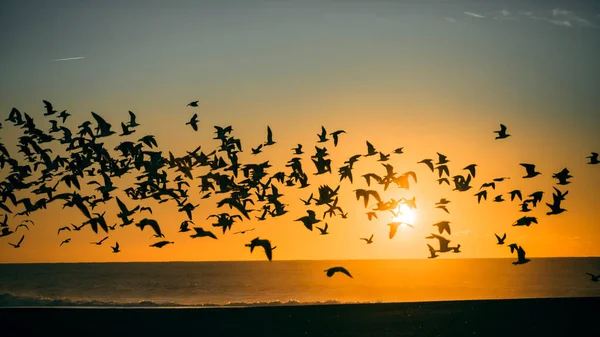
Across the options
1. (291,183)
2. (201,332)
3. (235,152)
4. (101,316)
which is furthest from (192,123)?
(101,316)

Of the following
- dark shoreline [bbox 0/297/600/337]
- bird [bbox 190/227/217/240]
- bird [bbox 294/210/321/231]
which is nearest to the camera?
bird [bbox 190/227/217/240]

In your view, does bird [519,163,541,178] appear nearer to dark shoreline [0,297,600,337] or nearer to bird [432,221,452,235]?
bird [432,221,452,235]

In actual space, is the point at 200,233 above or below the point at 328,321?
above

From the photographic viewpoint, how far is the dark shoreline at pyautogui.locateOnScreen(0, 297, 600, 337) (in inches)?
1163

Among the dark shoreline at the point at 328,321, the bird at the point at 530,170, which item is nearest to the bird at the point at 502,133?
the bird at the point at 530,170

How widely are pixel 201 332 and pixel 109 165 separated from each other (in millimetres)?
8711

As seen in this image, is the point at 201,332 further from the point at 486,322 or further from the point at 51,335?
the point at 486,322

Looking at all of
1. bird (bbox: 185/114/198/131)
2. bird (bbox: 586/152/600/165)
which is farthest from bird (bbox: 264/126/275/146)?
bird (bbox: 586/152/600/165)

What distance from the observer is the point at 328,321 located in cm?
3244

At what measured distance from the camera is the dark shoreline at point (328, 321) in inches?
1163

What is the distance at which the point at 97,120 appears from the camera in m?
26.2

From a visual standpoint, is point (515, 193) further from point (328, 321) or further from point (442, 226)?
point (328, 321)

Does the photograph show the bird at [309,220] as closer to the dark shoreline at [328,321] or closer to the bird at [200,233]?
the bird at [200,233]

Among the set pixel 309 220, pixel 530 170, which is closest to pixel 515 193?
pixel 530 170
